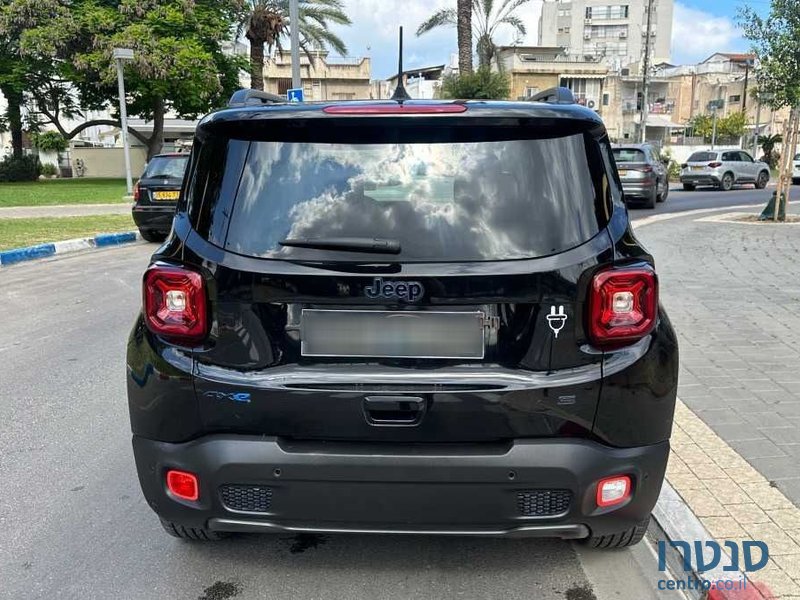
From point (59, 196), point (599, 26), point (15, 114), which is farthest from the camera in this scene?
point (599, 26)

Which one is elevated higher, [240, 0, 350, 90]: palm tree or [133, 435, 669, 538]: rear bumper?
[240, 0, 350, 90]: palm tree

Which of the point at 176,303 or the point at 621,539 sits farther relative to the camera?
the point at 621,539

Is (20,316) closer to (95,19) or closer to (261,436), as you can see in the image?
(261,436)

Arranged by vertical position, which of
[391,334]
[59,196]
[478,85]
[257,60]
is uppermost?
[257,60]

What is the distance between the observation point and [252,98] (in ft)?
10.3

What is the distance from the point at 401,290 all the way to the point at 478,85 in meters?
31.3

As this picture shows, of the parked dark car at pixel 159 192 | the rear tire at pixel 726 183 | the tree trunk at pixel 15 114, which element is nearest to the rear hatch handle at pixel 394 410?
the parked dark car at pixel 159 192

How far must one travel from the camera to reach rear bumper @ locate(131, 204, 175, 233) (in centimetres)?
1326

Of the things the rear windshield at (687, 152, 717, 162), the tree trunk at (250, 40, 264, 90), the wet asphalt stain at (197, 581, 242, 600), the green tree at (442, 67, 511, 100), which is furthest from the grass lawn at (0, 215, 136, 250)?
the rear windshield at (687, 152, 717, 162)

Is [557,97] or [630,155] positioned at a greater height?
[557,97]

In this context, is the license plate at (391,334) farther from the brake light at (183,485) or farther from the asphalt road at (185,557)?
the asphalt road at (185,557)

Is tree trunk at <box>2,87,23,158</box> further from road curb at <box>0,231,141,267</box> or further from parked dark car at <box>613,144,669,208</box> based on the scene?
parked dark car at <box>613,144,669,208</box>

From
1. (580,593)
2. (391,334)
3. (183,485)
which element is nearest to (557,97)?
(391,334)

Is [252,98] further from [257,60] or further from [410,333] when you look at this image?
[257,60]
